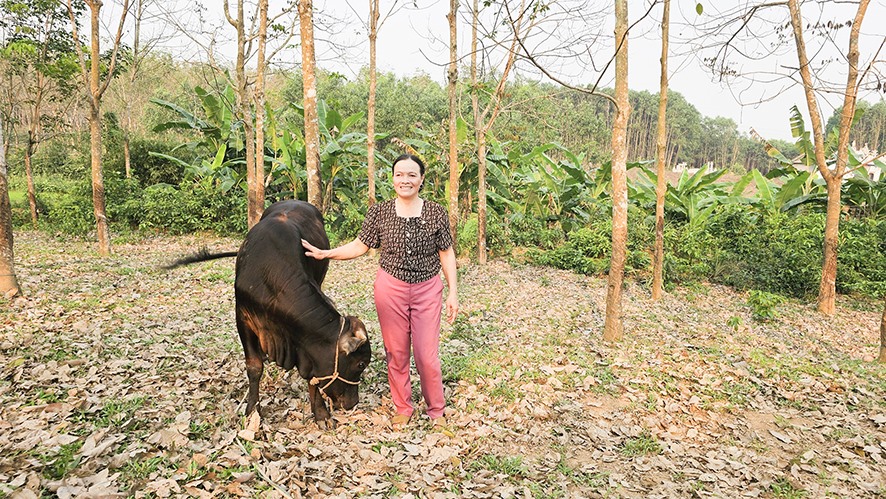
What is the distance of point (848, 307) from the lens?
30.0 ft

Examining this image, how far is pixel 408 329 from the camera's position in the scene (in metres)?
3.79

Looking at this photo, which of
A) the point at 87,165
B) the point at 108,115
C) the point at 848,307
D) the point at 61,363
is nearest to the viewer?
the point at 61,363

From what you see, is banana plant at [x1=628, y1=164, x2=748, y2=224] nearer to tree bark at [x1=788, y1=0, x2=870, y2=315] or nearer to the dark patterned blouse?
tree bark at [x1=788, y1=0, x2=870, y2=315]

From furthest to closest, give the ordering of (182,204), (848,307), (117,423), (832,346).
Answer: (182,204), (848,307), (832,346), (117,423)

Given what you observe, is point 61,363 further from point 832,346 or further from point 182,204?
point 182,204

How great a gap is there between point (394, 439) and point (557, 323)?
3767mm

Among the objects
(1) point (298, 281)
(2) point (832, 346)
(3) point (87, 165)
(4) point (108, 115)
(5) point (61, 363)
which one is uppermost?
(4) point (108, 115)

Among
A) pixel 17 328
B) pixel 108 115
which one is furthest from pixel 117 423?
pixel 108 115

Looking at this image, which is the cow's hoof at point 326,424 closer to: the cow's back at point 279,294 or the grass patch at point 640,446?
the cow's back at point 279,294

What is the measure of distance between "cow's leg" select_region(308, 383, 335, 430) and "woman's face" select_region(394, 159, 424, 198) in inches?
61.2

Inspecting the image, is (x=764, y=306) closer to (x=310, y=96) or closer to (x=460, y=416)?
(x=460, y=416)

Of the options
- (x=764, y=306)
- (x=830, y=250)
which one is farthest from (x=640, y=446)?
(x=830, y=250)

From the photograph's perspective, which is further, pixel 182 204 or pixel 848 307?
pixel 182 204

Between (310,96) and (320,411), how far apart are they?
372cm
